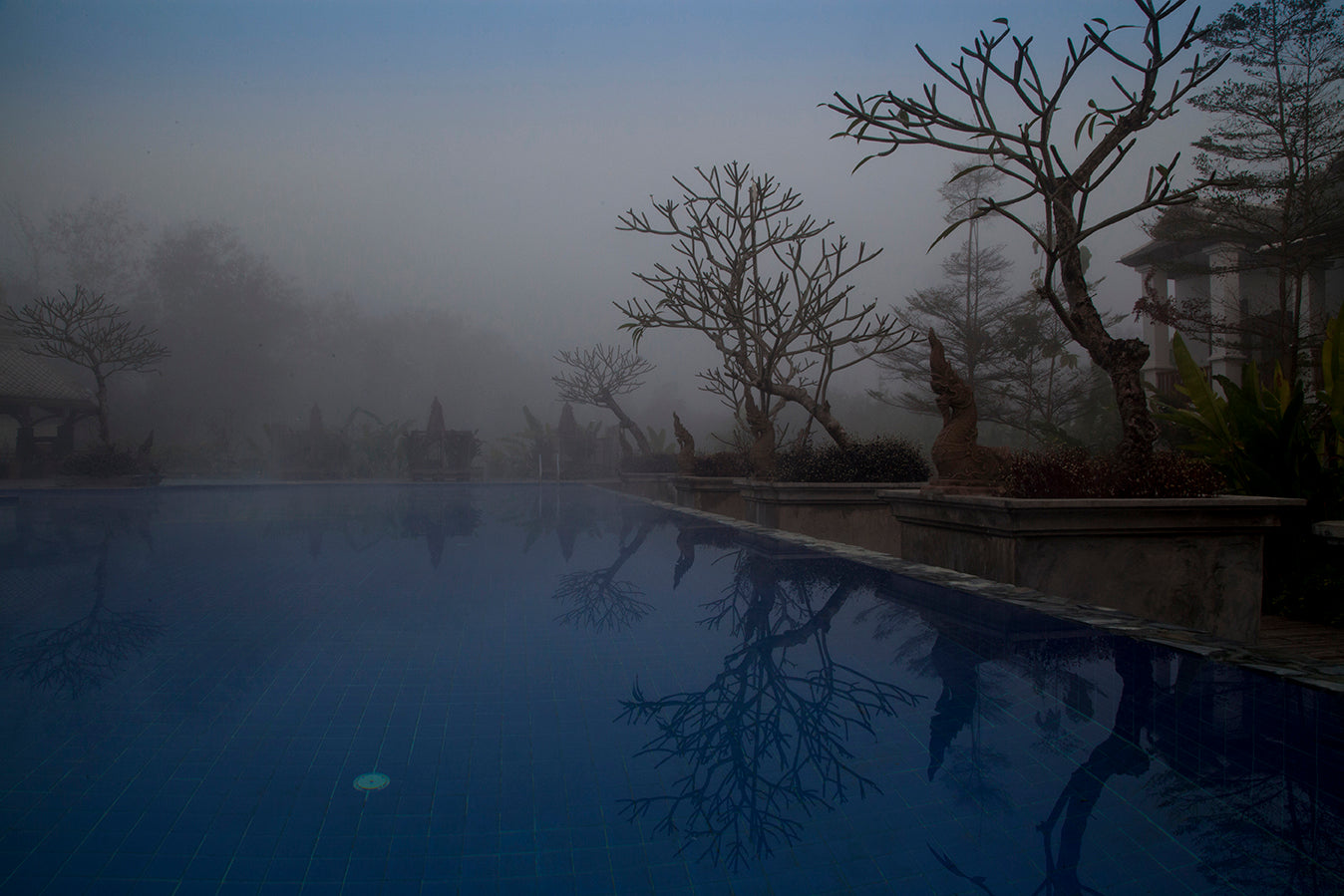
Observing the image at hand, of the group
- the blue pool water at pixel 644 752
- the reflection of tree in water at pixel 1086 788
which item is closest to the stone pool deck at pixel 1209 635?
the blue pool water at pixel 644 752

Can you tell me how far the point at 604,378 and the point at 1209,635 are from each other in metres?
20.7

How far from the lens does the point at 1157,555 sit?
4.47m

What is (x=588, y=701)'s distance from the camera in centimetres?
282

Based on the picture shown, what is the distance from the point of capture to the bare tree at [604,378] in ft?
73.2

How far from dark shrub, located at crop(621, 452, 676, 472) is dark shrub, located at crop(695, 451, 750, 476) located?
4610mm

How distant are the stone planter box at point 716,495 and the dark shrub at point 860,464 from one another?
3077 millimetres

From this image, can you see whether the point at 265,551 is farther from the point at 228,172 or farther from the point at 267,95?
the point at 228,172

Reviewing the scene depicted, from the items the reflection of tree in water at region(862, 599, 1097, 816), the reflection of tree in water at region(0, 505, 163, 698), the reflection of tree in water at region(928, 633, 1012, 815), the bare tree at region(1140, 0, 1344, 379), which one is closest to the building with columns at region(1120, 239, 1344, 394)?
the bare tree at region(1140, 0, 1344, 379)

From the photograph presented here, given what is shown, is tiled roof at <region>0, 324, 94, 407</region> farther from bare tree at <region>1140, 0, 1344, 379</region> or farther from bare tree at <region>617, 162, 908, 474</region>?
bare tree at <region>1140, 0, 1344, 379</region>

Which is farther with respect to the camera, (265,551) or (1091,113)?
(265,551)

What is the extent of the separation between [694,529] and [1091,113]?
19.4 feet

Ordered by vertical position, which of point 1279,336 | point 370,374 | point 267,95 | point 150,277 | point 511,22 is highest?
point 267,95

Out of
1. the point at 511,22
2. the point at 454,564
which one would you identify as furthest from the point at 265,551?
the point at 511,22

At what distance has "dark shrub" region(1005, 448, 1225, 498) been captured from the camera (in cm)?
469
